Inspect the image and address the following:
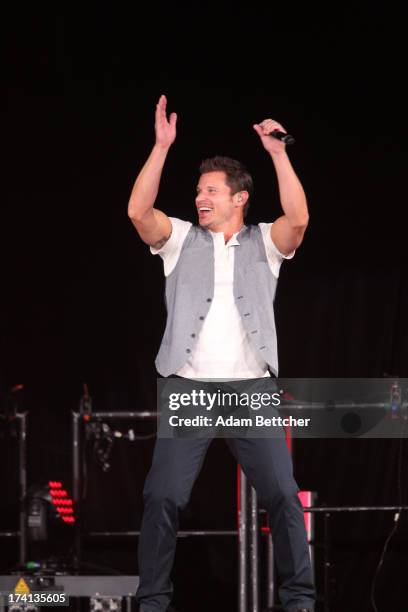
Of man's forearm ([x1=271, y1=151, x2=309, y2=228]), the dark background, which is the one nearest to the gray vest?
man's forearm ([x1=271, y1=151, x2=309, y2=228])

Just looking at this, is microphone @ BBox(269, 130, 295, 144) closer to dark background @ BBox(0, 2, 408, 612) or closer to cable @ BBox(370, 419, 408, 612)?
cable @ BBox(370, 419, 408, 612)

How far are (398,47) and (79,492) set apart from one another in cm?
333

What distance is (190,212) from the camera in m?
6.61

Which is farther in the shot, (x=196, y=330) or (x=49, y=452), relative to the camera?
(x=49, y=452)

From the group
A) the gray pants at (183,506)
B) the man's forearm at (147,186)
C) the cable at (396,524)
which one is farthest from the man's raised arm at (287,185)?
the cable at (396,524)

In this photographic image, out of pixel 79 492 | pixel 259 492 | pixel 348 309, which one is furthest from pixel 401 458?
pixel 259 492

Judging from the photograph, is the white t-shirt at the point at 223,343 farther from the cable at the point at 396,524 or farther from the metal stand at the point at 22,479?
the metal stand at the point at 22,479

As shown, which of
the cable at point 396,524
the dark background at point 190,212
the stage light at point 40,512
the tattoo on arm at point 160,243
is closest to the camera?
the tattoo on arm at point 160,243

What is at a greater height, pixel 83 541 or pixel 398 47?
pixel 398 47

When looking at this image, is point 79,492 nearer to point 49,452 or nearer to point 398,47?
point 49,452

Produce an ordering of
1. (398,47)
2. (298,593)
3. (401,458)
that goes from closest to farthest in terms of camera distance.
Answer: (298,593) < (401,458) < (398,47)

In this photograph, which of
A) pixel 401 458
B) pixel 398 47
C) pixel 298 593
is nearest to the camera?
pixel 298 593

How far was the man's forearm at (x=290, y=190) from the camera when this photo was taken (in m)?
3.63

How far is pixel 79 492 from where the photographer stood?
5848mm
